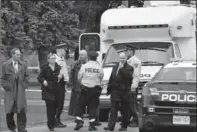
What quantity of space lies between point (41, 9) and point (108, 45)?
61.2 ft

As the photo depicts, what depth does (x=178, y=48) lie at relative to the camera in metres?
17.1

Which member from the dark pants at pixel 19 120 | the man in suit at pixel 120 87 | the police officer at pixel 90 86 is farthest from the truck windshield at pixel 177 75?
the dark pants at pixel 19 120

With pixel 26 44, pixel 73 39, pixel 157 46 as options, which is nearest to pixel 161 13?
pixel 157 46

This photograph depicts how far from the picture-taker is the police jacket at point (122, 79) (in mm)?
13539

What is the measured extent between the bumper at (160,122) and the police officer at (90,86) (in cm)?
217

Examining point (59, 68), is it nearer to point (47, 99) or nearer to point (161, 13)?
point (47, 99)

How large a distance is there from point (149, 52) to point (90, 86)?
127 inches

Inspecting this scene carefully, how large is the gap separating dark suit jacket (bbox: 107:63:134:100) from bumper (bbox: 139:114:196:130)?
178 cm

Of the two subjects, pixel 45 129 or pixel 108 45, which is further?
pixel 108 45

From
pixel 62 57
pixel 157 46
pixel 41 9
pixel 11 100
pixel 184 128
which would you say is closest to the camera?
pixel 184 128

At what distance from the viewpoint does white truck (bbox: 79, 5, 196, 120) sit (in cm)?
1652

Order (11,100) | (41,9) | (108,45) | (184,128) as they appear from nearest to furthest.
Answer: (184,128)
(11,100)
(108,45)
(41,9)

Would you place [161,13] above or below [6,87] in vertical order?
above

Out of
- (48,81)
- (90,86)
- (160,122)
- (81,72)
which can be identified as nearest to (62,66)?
(81,72)
